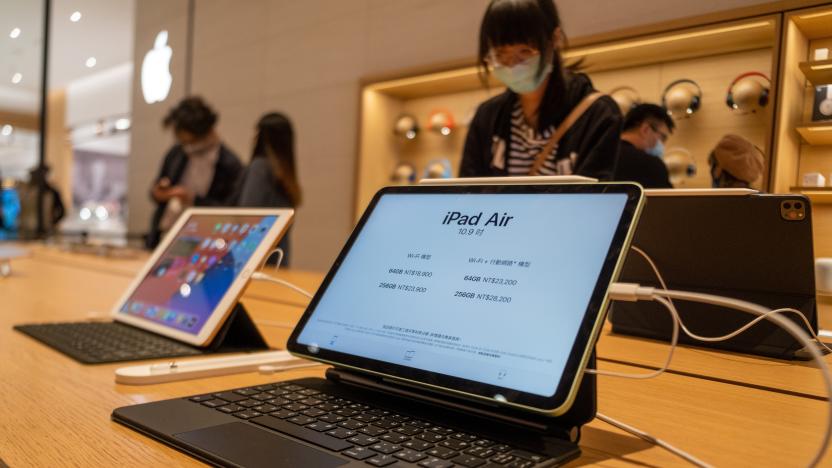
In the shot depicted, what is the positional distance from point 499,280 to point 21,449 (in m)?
0.44

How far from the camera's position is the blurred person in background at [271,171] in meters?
2.75

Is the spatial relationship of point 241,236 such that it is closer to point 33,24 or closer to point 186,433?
point 186,433

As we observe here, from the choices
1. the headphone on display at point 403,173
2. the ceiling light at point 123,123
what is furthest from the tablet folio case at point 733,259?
the ceiling light at point 123,123

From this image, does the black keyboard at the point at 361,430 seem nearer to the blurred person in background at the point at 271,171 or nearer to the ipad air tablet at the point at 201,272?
the ipad air tablet at the point at 201,272

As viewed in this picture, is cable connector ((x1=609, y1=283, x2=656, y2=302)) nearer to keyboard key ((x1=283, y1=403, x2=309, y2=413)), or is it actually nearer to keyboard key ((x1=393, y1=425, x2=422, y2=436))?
keyboard key ((x1=393, y1=425, x2=422, y2=436))

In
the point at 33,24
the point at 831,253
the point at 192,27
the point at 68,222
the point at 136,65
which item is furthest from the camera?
the point at 68,222

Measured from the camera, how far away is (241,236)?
1.06 m

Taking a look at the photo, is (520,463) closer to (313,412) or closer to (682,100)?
(313,412)

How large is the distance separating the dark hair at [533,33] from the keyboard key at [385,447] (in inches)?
49.1

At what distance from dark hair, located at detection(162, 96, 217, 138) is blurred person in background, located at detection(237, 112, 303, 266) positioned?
49 centimetres

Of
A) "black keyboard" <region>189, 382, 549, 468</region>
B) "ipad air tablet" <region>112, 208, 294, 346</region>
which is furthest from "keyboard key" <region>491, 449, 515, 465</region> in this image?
"ipad air tablet" <region>112, 208, 294, 346</region>

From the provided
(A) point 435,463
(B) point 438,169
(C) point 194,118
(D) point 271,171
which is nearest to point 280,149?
A: (D) point 271,171

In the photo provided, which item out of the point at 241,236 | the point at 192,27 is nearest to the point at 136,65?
the point at 192,27

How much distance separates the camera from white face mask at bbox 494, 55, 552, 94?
163 cm
